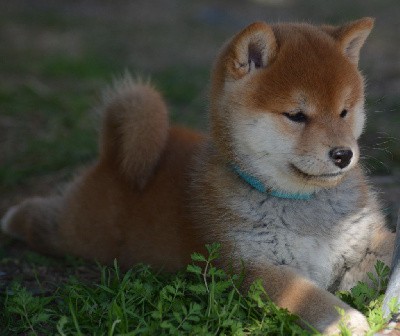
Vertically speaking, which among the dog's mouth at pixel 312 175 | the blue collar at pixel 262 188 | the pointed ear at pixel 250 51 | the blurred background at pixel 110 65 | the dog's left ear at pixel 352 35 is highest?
the dog's left ear at pixel 352 35

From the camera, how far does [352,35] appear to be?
12.1 ft

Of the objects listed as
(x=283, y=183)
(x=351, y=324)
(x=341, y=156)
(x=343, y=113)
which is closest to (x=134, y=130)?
(x=283, y=183)

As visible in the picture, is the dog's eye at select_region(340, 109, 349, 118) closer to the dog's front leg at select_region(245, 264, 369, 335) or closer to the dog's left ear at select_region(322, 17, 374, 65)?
the dog's left ear at select_region(322, 17, 374, 65)

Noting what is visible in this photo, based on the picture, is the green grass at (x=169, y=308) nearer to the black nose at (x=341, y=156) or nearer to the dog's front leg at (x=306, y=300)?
the dog's front leg at (x=306, y=300)

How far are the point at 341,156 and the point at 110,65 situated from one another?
5996mm

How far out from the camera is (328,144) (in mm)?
3326

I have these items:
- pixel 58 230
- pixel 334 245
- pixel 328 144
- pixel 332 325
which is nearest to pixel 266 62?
pixel 328 144

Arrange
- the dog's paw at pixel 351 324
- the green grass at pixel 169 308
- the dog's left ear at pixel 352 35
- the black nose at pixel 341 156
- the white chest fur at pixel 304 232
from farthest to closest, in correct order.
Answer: the dog's left ear at pixel 352 35 → the white chest fur at pixel 304 232 → the black nose at pixel 341 156 → the green grass at pixel 169 308 → the dog's paw at pixel 351 324

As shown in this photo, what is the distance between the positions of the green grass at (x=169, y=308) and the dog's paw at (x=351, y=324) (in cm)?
4

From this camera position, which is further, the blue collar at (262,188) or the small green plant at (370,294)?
the blue collar at (262,188)

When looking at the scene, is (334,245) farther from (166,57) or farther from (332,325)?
(166,57)

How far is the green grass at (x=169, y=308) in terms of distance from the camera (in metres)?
3.20

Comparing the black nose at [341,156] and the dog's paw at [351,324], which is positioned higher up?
the black nose at [341,156]

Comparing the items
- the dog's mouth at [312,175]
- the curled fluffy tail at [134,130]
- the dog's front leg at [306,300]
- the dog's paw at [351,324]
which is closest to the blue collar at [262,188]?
the dog's mouth at [312,175]
